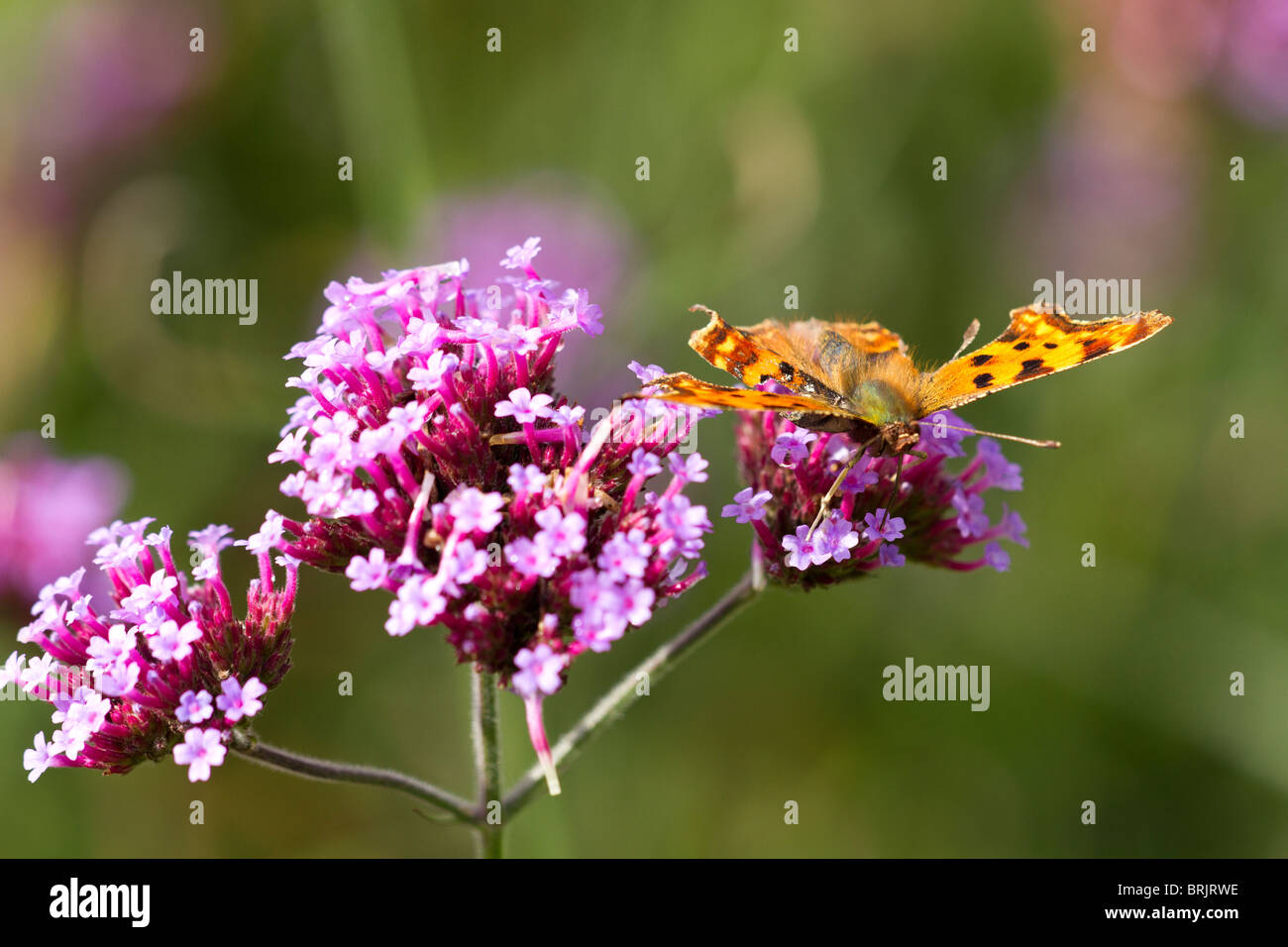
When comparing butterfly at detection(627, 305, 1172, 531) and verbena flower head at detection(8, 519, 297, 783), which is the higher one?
butterfly at detection(627, 305, 1172, 531)

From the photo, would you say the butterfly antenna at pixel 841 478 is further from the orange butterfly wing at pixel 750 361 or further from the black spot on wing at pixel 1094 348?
the black spot on wing at pixel 1094 348

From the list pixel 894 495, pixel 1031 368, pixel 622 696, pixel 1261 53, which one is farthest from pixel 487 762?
pixel 1261 53

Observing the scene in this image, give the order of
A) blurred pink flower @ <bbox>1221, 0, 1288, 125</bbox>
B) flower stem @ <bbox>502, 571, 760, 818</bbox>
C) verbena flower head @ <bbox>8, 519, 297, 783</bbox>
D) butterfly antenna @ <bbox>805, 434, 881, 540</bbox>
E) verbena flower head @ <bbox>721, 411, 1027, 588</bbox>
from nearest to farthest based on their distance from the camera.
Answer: verbena flower head @ <bbox>8, 519, 297, 783</bbox> → butterfly antenna @ <bbox>805, 434, 881, 540</bbox> → verbena flower head @ <bbox>721, 411, 1027, 588</bbox> → flower stem @ <bbox>502, 571, 760, 818</bbox> → blurred pink flower @ <bbox>1221, 0, 1288, 125</bbox>

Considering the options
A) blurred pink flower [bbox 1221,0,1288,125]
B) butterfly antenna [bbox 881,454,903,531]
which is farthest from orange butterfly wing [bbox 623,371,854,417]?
blurred pink flower [bbox 1221,0,1288,125]

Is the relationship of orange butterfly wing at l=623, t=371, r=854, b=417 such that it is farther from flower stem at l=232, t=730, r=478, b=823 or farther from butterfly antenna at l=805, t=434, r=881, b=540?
flower stem at l=232, t=730, r=478, b=823

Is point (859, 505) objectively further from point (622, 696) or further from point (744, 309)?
point (744, 309)
